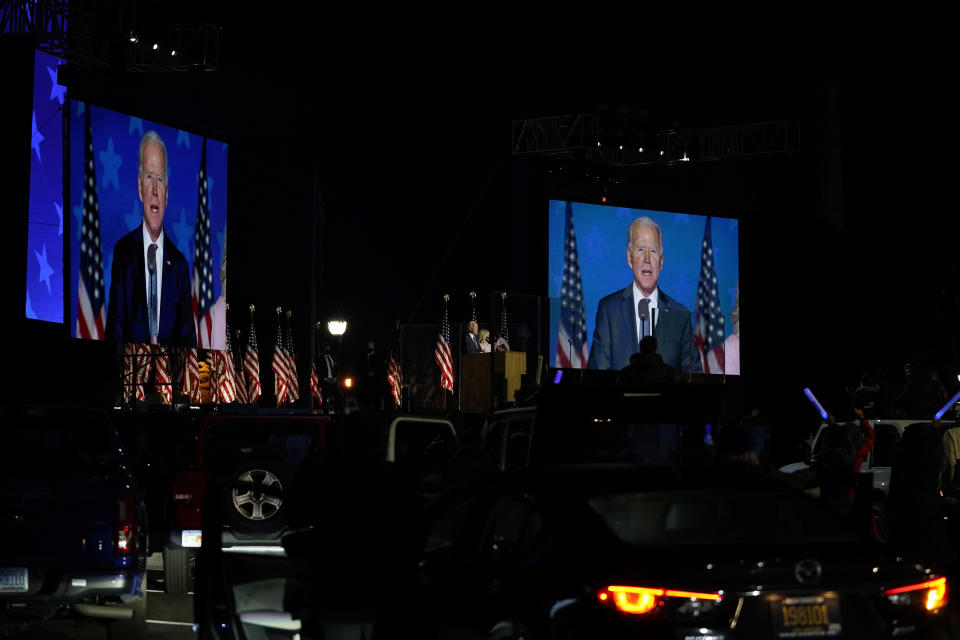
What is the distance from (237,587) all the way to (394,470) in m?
1.36

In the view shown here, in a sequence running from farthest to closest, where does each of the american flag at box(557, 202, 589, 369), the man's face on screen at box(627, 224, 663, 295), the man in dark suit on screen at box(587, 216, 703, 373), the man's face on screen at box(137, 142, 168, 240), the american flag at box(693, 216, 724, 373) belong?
1. the american flag at box(693, 216, 724, 373)
2. the man's face on screen at box(627, 224, 663, 295)
3. the man in dark suit on screen at box(587, 216, 703, 373)
4. the american flag at box(557, 202, 589, 369)
5. the man's face on screen at box(137, 142, 168, 240)

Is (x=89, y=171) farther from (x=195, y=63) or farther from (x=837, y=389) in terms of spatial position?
(x=837, y=389)

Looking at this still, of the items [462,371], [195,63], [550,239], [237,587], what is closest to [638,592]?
[237,587]

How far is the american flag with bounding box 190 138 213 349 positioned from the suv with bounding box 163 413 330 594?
52.9 ft

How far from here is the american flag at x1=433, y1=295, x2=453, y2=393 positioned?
27266 millimetres

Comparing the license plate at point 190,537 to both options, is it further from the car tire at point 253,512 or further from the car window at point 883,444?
the car window at point 883,444

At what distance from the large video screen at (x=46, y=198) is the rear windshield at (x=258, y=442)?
11.9m

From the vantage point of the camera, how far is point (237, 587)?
7555mm

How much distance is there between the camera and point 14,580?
378 inches

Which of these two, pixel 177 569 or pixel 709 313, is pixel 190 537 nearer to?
pixel 177 569

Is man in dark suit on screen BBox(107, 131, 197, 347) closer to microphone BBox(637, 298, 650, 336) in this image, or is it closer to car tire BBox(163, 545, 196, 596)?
microphone BBox(637, 298, 650, 336)

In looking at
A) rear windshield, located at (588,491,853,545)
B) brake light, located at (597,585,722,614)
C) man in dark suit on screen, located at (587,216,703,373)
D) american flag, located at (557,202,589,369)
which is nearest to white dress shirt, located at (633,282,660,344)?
man in dark suit on screen, located at (587,216,703,373)

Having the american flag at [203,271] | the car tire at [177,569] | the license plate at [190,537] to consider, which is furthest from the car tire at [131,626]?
the american flag at [203,271]

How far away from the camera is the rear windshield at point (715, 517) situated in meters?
6.76
